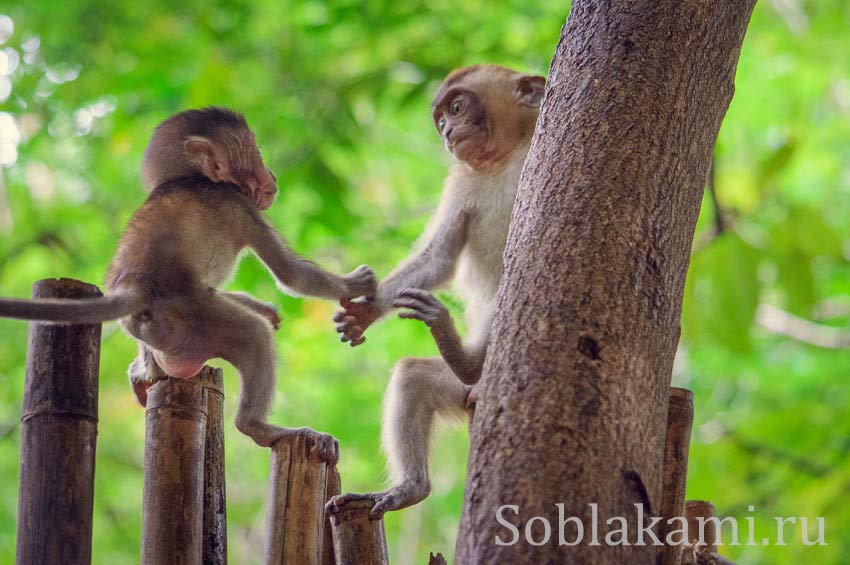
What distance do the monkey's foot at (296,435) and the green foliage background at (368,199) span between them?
1108mm

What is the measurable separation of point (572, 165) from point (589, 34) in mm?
447

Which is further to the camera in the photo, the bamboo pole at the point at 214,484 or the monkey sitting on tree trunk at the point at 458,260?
the monkey sitting on tree trunk at the point at 458,260

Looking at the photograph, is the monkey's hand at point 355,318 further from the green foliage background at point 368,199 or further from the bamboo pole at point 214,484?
the bamboo pole at point 214,484

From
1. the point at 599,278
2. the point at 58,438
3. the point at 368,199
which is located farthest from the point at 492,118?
the point at 368,199

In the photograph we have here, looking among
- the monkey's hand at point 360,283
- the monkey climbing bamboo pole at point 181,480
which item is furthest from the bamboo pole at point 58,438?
the monkey's hand at point 360,283

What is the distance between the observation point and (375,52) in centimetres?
725

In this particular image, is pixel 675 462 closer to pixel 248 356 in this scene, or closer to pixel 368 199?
pixel 248 356

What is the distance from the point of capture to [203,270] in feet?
11.8

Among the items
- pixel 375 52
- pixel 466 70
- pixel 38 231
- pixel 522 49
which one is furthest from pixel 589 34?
pixel 38 231

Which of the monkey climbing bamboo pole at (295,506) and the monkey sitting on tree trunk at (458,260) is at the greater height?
the monkey sitting on tree trunk at (458,260)

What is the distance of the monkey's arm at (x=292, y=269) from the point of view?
3.80 m

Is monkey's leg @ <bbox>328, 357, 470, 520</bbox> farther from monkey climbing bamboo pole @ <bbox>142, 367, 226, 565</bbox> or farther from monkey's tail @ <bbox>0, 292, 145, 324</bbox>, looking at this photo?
monkey's tail @ <bbox>0, 292, 145, 324</bbox>

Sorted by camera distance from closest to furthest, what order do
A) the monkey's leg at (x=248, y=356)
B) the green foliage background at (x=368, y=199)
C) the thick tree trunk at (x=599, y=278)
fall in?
the thick tree trunk at (x=599, y=278) → the monkey's leg at (x=248, y=356) → the green foliage background at (x=368, y=199)

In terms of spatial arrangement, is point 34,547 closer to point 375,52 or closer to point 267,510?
point 267,510
